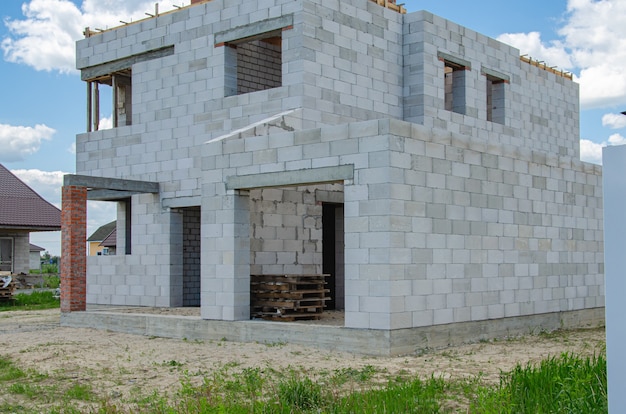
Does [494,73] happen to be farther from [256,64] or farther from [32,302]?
[32,302]

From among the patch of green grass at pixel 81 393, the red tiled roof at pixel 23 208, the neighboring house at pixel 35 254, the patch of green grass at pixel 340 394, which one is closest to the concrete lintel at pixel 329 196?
the patch of green grass at pixel 340 394

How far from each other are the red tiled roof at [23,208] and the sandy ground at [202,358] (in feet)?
47.4

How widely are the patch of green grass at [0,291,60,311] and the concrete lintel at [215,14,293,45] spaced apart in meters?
10.7

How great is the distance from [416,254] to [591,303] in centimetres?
653

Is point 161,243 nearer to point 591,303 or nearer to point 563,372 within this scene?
point 591,303

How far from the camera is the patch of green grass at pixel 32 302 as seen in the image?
23.4 meters

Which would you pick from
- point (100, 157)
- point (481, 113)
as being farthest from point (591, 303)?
point (100, 157)

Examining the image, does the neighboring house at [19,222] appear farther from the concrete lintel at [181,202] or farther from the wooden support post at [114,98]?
the concrete lintel at [181,202]

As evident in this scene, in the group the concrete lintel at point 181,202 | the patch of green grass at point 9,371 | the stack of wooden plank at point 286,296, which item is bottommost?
the patch of green grass at point 9,371

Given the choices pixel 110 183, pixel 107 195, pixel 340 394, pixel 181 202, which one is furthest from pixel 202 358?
pixel 107 195

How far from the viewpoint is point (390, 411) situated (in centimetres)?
703

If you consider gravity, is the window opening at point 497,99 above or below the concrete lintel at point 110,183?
above

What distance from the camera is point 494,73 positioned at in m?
21.5

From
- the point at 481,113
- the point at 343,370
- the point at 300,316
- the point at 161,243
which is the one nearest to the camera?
the point at 343,370
